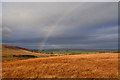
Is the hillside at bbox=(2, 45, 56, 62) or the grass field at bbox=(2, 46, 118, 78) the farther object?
the hillside at bbox=(2, 45, 56, 62)

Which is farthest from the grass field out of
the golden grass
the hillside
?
the hillside

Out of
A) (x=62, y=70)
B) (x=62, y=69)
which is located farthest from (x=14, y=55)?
(x=62, y=70)

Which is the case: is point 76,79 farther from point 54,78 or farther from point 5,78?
point 5,78

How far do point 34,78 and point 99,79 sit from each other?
Answer: 7.97 metres

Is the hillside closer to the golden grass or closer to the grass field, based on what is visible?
the grass field

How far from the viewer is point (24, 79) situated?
1102cm

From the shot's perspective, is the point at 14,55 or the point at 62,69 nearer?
the point at 62,69

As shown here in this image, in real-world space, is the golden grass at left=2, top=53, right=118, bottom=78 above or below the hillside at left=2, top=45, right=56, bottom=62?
above

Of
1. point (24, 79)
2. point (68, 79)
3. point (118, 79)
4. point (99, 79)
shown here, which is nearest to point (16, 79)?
point (24, 79)

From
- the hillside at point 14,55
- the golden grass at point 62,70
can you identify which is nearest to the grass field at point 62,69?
the golden grass at point 62,70

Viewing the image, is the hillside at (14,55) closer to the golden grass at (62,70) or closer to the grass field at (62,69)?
the grass field at (62,69)

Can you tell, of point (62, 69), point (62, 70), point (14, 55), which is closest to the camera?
point (62, 70)

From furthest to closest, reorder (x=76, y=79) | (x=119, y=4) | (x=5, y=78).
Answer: (x=119, y=4)
(x=5, y=78)
(x=76, y=79)

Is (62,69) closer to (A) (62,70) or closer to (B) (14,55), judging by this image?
(A) (62,70)
